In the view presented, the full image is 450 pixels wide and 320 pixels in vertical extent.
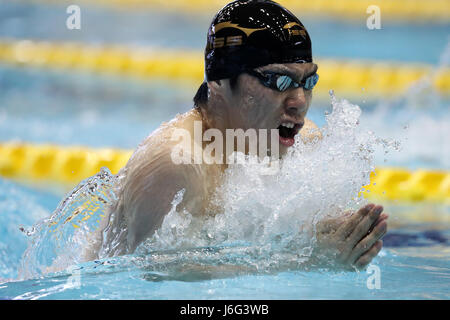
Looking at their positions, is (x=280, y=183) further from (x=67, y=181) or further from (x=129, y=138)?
(x=129, y=138)

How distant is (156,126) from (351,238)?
4.82m

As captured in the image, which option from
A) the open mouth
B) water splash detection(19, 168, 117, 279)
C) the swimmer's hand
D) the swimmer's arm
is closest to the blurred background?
water splash detection(19, 168, 117, 279)

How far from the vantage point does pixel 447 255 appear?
9.08 ft

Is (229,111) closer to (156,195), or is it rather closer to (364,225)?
(156,195)

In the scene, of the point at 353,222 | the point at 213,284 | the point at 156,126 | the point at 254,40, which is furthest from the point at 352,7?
the point at 213,284

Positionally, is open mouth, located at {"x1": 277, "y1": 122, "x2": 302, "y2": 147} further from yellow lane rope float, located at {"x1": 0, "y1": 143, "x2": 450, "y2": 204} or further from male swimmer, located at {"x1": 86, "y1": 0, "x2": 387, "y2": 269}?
yellow lane rope float, located at {"x1": 0, "y1": 143, "x2": 450, "y2": 204}

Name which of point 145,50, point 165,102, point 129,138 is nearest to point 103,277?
point 129,138

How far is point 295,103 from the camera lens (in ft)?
7.21

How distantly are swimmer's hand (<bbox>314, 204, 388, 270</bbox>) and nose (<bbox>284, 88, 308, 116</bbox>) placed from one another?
0.42 metres

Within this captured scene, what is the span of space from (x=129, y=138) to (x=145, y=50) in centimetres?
218

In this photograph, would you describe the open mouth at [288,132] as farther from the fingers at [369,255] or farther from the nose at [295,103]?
the fingers at [369,255]

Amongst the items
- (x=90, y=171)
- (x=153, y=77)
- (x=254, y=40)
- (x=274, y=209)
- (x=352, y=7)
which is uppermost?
(x=352, y=7)

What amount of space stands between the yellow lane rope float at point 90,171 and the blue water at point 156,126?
148 mm

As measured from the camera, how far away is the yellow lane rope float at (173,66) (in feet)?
22.5
